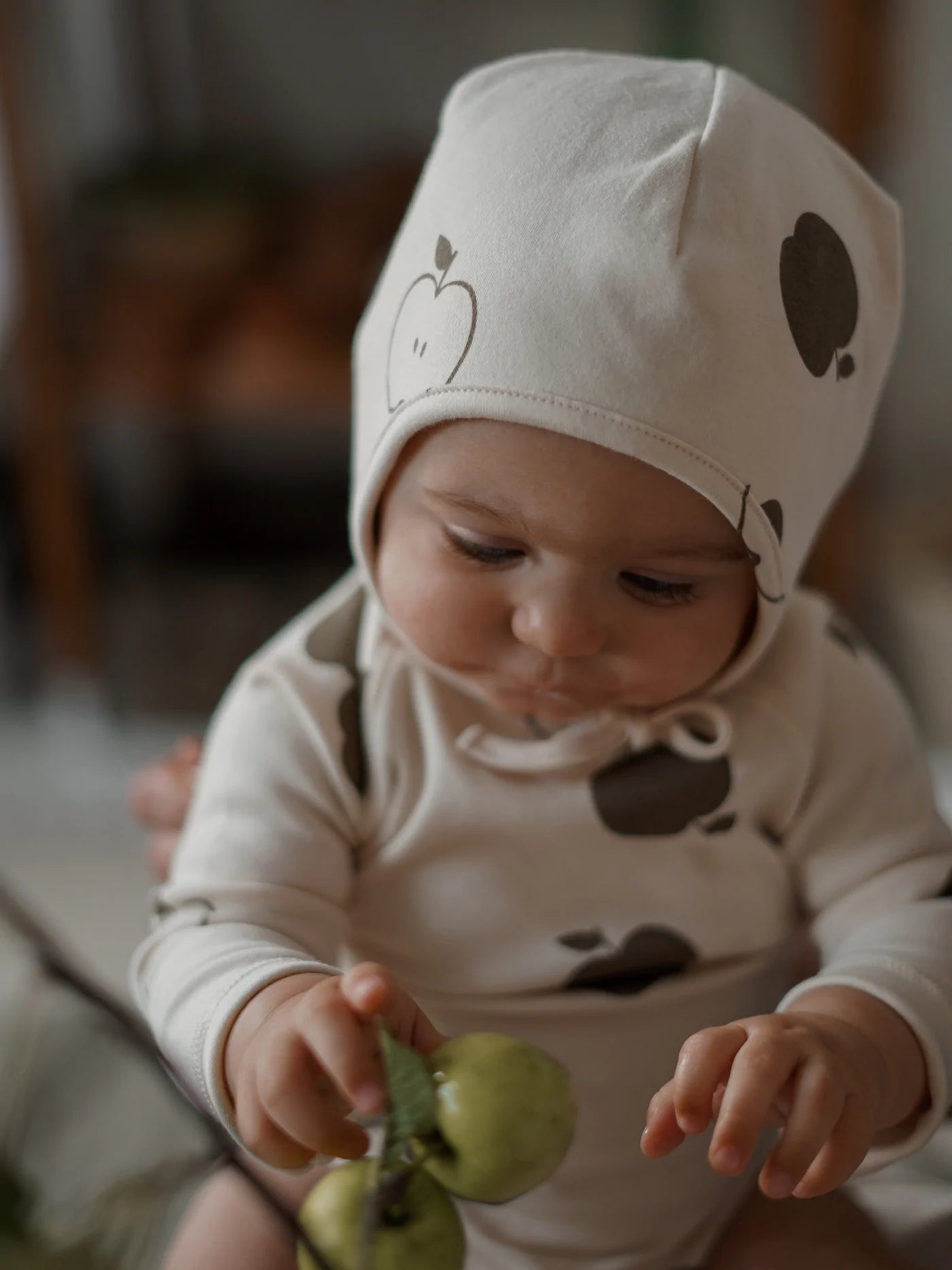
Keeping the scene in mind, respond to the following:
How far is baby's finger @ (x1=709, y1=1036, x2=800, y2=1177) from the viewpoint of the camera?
450 mm

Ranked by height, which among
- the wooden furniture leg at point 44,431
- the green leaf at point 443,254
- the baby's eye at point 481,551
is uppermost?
the green leaf at point 443,254

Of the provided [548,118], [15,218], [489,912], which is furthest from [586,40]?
[489,912]

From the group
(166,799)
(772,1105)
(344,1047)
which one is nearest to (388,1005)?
(344,1047)

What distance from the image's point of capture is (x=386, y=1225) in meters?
0.42

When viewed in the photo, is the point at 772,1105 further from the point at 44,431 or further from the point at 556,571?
the point at 44,431

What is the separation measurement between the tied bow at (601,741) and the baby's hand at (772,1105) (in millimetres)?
162

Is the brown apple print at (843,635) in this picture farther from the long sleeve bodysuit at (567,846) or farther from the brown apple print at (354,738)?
the brown apple print at (354,738)

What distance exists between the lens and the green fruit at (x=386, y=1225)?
414mm

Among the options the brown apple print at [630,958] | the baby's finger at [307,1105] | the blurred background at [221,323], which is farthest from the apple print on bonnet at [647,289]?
the blurred background at [221,323]

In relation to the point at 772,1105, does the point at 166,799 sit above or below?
below

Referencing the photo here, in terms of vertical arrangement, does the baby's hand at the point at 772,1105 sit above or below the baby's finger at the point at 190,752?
above

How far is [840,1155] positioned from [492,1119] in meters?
0.13

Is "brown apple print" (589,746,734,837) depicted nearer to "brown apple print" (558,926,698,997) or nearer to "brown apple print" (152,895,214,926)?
"brown apple print" (558,926,698,997)

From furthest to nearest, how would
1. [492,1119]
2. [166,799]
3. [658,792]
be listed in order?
[166,799] < [658,792] < [492,1119]
